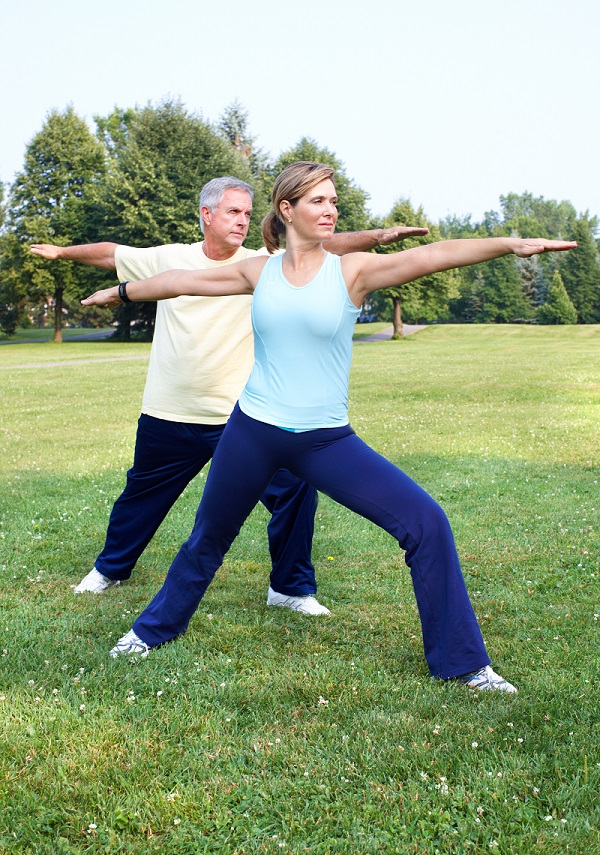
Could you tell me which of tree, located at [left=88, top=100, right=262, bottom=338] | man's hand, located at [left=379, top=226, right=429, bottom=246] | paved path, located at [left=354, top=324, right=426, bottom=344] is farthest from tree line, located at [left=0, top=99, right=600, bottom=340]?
man's hand, located at [left=379, top=226, right=429, bottom=246]

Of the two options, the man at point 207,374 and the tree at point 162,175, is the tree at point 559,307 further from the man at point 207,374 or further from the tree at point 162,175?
the man at point 207,374

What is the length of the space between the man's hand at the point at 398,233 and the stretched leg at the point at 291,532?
64.3 inches

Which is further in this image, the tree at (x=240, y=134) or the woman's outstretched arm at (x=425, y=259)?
the tree at (x=240, y=134)

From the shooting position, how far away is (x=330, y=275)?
13.1 feet

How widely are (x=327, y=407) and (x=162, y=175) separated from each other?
151 ft

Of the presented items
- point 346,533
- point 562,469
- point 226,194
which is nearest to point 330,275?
point 226,194

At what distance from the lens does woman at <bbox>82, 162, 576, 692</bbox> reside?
396cm

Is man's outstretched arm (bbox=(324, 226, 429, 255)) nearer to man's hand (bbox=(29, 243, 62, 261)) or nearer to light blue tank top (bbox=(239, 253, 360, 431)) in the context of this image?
light blue tank top (bbox=(239, 253, 360, 431))

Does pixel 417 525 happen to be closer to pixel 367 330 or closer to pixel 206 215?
pixel 206 215

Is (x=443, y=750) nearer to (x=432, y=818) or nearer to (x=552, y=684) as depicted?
(x=432, y=818)

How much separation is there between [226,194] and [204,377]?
1.15 metres

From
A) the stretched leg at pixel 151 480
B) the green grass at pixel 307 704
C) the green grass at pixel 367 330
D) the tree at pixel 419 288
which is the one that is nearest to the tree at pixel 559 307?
the green grass at pixel 367 330

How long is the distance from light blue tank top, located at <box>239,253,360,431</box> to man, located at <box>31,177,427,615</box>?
132 cm

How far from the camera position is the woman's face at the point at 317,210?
157 inches
